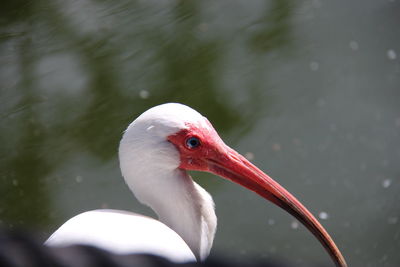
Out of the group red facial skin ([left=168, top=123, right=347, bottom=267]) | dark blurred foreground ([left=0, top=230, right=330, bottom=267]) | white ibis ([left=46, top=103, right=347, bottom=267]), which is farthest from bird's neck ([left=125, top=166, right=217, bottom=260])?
dark blurred foreground ([left=0, top=230, right=330, bottom=267])

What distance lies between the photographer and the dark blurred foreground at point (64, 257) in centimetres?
103

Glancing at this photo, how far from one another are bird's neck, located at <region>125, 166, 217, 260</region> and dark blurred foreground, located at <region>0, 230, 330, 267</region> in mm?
1644

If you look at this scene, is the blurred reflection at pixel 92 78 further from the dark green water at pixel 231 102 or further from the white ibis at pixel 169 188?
the white ibis at pixel 169 188

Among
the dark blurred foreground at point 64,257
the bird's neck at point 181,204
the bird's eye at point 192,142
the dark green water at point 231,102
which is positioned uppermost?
the dark blurred foreground at point 64,257

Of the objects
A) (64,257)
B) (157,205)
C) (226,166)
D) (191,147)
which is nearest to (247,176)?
(226,166)

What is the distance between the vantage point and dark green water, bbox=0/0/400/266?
4.16 meters

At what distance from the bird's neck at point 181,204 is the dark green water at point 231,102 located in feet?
3.49

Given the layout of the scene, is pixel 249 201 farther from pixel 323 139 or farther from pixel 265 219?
pixel 323 139

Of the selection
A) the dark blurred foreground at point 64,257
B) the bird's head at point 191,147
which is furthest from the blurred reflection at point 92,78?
the dark blurred foreground at point 64,257

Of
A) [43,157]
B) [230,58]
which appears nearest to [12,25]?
[43,157]

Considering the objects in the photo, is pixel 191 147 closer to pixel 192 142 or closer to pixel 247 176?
pixel 192 142

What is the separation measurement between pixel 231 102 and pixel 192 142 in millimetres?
2381

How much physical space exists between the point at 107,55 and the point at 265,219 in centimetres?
237

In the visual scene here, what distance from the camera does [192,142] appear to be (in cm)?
271
